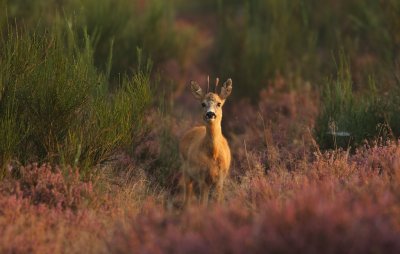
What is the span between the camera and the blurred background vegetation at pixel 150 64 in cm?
728

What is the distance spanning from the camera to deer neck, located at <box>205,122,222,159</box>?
317 inches

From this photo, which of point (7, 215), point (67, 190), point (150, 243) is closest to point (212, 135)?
point (67, 190)

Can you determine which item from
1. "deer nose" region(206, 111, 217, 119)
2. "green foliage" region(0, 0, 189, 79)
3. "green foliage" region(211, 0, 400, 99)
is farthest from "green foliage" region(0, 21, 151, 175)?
"green foliage" region(211, 0, 400, 99)

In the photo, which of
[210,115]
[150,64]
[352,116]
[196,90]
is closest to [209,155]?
[210,115]

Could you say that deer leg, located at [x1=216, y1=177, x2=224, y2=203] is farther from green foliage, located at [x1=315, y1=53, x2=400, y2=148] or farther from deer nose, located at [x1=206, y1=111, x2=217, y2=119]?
green foliage, located at [x1=315, y1=53, x2=400, y2=148]

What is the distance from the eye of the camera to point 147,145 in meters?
9.12

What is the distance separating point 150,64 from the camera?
12.1 metres

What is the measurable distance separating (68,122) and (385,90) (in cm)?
484

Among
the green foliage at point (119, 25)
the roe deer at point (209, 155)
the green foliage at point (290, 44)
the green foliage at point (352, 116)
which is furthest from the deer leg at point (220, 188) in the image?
the green foliage at point (290, 44)

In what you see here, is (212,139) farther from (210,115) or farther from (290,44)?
(290,44)

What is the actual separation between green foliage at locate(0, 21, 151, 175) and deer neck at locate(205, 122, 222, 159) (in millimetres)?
931

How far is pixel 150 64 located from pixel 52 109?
16.2ft

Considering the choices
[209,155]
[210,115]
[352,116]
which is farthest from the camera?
[352,116]

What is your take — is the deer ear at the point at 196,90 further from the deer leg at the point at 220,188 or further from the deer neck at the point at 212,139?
the deer leg at the point at 220,188
